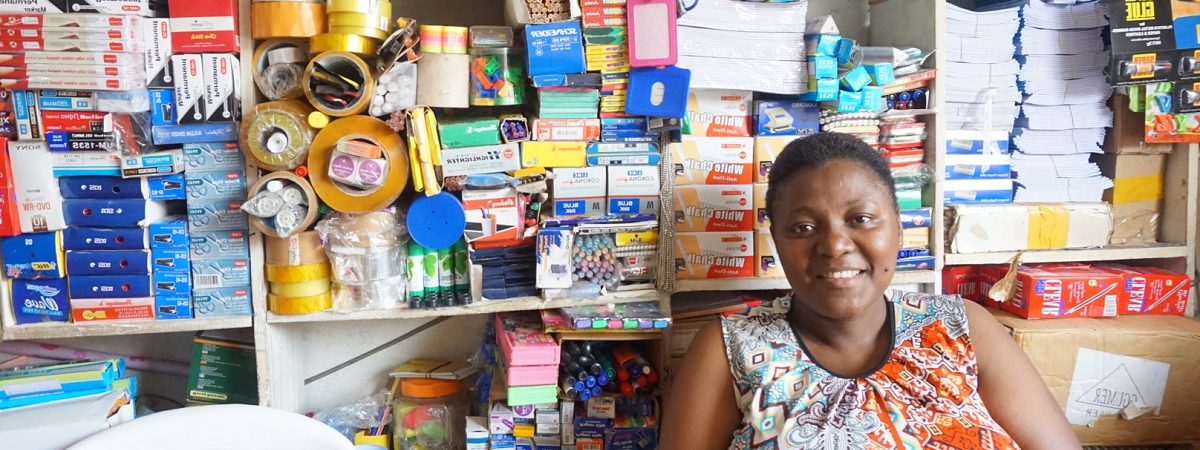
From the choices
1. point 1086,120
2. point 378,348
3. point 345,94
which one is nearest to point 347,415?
point 378,348

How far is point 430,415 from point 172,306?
0.71 metres

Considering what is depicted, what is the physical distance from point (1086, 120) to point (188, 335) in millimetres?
2787

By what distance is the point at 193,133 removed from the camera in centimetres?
169

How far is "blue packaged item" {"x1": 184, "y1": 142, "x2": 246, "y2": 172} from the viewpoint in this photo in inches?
67.1

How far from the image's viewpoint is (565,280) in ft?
5.98

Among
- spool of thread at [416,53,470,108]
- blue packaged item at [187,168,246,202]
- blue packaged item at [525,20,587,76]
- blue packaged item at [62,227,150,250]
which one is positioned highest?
blue packaged item at [525,20,587,76]

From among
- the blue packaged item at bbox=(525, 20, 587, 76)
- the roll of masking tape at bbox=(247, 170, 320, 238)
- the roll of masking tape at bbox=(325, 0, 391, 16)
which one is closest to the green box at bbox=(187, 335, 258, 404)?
the roll of masking tape at bbox=(247, 170, 320, 238)

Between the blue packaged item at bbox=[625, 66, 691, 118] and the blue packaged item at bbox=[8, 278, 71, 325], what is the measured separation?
56.9 inches

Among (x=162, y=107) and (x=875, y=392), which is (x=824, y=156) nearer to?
(x=875, y=392)

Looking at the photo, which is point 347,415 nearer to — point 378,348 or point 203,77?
point 378,348

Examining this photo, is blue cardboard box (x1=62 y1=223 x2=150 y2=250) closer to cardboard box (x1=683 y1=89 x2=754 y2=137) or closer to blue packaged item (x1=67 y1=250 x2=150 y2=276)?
blue packaged item (x1=67 y1=250 x2=150 y2=276)

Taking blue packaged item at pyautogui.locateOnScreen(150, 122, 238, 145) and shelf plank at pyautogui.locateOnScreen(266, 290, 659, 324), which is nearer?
→ blue packaged item at pyautogui.locateOnScreen(150, 122, 238, 145)

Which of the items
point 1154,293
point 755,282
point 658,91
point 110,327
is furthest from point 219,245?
point 1154,293

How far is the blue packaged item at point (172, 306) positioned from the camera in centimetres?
174
